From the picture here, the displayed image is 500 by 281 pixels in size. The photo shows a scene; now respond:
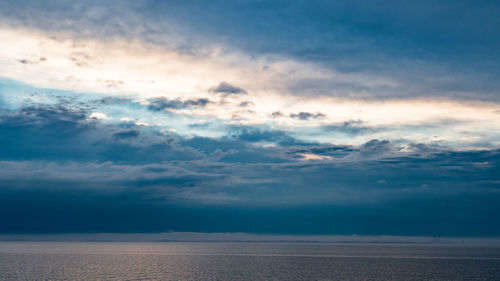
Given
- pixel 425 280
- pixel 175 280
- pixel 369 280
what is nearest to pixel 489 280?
pixel 425 280

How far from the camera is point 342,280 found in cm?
12694

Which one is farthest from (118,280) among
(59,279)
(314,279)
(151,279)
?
(314,279)

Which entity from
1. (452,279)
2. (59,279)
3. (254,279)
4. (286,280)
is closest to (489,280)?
(452,279)

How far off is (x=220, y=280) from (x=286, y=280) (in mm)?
18813

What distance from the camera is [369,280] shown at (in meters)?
130

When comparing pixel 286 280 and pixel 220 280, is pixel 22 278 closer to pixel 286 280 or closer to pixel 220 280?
pixel 220 280

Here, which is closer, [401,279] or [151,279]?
[151,279]

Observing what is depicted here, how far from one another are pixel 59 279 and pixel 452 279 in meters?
115

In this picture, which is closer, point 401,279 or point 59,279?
point 59,279

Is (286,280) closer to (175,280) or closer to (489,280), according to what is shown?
(175,280)

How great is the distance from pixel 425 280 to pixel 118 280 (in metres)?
88.8

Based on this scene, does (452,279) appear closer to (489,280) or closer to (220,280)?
(489,280)

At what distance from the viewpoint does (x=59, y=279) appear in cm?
12362

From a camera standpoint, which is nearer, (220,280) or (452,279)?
(220,280)
